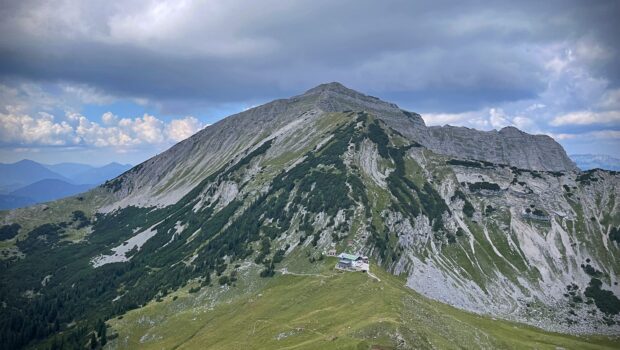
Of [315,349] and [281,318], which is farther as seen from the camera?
[281,318]

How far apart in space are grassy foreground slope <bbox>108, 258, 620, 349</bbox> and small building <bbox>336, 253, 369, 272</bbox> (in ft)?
16.3

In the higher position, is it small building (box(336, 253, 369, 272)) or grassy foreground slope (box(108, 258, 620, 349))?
small building (box(336, 253, 369, 272))

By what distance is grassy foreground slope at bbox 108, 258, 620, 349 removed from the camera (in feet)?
346

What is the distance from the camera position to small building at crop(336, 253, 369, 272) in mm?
170875

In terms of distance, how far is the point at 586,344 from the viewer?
162 meters

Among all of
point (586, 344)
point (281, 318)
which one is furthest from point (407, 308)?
point (586, 344)

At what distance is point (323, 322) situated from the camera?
125438 millimetres

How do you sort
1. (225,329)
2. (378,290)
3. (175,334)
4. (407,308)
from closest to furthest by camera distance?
(407,308)
(378,290)
(225,329)
(175,334)

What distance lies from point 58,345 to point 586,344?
696 feet

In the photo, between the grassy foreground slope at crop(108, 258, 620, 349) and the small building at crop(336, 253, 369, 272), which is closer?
the grassy foreground slope at crop(108, 258, 620, 349)

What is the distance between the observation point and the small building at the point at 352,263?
17088 cm

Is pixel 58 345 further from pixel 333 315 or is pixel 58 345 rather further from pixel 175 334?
pixel 333 315

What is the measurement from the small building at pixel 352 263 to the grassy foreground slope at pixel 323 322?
195 inches

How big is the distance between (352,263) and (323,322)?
4980cm
